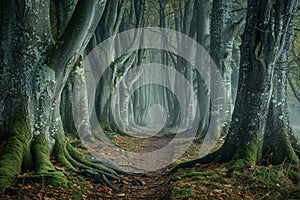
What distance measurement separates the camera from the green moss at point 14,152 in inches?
224

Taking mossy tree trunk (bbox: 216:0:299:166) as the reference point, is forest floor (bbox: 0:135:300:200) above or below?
below

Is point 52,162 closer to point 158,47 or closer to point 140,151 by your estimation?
point 140,151

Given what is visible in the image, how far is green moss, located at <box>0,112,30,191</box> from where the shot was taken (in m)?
5.69

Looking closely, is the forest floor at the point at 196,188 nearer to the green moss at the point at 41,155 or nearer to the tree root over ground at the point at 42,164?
the tree root over ground at the point at 42,164

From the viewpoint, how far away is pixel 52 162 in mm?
7125

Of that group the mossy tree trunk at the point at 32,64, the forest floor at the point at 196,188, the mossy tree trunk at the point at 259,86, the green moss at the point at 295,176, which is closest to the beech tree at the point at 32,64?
the mossy tree trunk at the point at 32,64

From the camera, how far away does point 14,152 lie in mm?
6316

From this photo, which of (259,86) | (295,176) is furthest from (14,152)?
(295,176)

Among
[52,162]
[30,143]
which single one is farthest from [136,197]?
[30,143]

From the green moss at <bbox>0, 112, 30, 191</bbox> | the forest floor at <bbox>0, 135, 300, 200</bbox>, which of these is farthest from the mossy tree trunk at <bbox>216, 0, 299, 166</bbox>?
the green moss at <bbox>0, 112, 30, 191</bbox>

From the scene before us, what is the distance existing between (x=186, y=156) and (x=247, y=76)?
5.44 m

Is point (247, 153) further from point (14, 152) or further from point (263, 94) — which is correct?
point (14, 152)

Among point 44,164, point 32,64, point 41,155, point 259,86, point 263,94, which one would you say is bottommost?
point 44,164

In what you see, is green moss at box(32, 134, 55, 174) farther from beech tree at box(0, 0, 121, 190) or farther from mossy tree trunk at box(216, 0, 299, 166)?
mossy tree trunk at box(216, 0, 299, 166)
